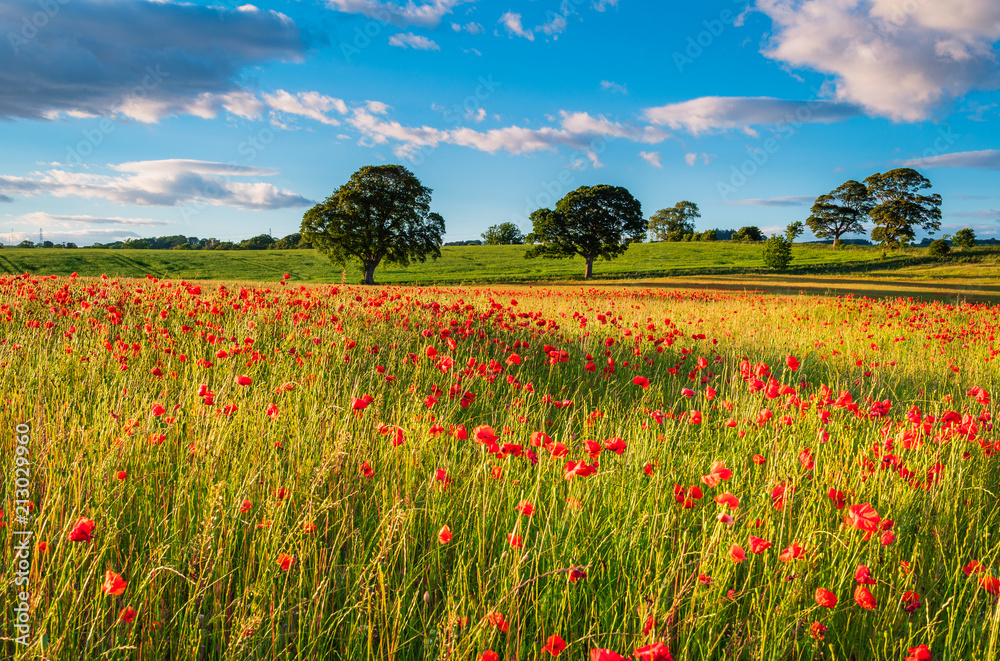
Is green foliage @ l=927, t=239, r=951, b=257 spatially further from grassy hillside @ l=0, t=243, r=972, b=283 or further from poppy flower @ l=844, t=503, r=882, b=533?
poppy flower @ l=844, t=503, r=882, b=533

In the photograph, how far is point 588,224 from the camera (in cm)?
4459

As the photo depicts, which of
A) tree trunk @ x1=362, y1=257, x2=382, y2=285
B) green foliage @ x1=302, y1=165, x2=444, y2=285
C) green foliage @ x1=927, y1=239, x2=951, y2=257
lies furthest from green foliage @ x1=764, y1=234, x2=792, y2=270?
tree trunk @ x1=362, y1=257, x2=382, y2=285

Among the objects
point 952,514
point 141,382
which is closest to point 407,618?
point 952,514

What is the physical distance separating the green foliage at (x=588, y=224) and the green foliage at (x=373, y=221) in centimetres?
1056

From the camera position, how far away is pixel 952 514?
102 inches

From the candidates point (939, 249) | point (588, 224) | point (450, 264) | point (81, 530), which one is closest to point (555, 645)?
point (81, 530)

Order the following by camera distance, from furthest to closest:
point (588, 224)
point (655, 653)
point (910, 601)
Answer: point (588, 224) < point (910, 601) < point (655, 653)

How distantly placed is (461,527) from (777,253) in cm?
5232

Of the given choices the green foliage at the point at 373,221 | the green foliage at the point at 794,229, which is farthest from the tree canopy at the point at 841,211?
the green foliage at the point at 373,221

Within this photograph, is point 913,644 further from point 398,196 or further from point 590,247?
point 590,247

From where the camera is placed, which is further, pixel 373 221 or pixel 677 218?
pixel 677 218

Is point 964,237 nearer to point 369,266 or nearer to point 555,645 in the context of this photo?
point 369,266

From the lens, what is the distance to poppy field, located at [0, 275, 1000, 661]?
162 centimetres

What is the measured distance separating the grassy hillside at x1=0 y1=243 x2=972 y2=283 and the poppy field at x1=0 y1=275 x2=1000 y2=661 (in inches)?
1423
